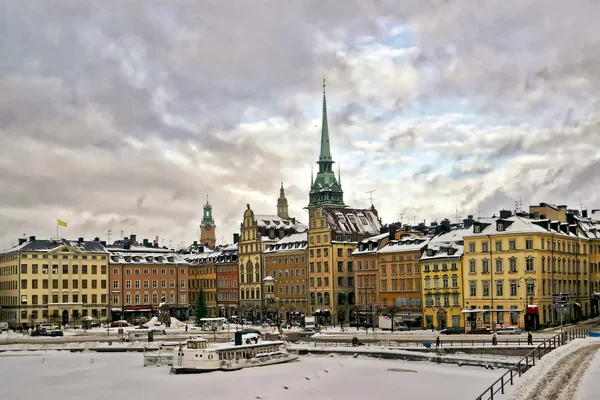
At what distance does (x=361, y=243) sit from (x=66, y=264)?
5042 cm

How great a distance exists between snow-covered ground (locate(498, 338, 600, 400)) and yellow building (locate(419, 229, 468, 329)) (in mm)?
35632

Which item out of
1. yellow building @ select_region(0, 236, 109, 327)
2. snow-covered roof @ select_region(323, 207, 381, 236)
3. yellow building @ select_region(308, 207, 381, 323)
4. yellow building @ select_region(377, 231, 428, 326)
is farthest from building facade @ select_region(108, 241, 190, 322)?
yellow building @ select_region(377, 231, 428, 326)

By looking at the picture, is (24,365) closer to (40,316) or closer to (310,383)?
(310,383)

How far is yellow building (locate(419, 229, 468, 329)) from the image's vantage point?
96438 mm

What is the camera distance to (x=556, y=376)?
152 feet

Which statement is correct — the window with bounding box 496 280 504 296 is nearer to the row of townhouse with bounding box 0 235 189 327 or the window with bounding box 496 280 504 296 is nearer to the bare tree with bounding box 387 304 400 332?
the bare tree with bounding box 387 304 400 332

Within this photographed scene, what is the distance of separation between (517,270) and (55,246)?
76.9 meters

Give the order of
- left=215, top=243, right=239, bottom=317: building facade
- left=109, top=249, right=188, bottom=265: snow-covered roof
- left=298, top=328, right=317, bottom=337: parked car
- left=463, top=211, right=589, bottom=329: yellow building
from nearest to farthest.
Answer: left=463, top=211, right=589, bottom=329: yellow building, left=298, top=328, right=317, bottom=337: parked car, left=109, top=249, right=188, bottom=265: snow-covered roof, left=215, top=243, right=239, bottom=317: building facade

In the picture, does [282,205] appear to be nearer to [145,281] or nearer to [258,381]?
[145,281]

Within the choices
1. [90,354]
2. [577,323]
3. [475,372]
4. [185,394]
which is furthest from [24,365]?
[577,323]

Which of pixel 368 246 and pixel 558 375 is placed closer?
pixel 558 375

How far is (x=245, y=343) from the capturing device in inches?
3110

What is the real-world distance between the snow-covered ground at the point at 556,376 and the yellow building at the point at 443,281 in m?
35.6

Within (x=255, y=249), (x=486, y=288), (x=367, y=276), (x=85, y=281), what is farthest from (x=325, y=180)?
(x=486, y=288)
